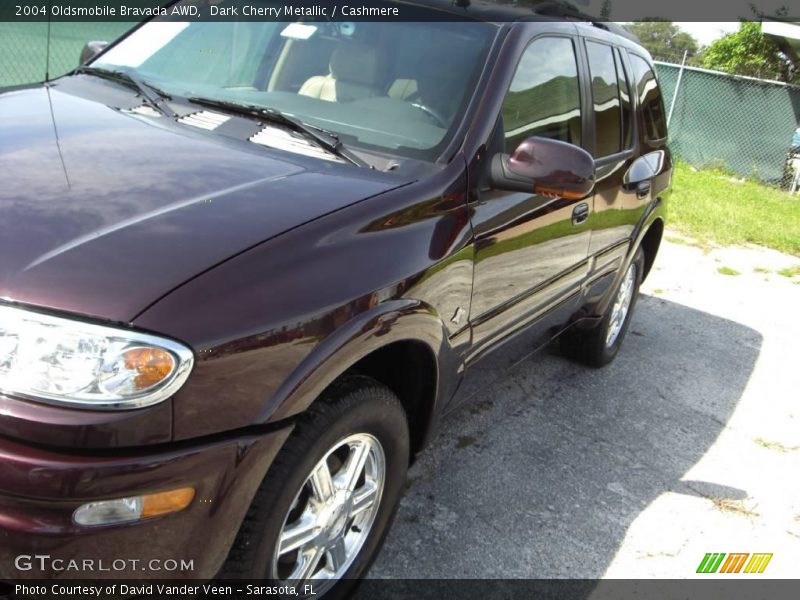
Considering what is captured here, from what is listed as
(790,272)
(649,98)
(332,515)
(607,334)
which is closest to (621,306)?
(607,334)

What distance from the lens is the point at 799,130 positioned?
43.8 ft

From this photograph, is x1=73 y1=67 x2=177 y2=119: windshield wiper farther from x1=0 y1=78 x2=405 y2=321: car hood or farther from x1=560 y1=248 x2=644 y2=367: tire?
x1=560 y1=248 x2=644 y2=367: tire

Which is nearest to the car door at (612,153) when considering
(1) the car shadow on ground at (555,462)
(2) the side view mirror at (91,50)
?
(1) the car shadow on ground at (555,462)

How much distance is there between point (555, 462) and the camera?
11.8 feet

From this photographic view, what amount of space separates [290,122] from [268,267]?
96 centimetres

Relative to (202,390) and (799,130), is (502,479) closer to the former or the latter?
(202,390)

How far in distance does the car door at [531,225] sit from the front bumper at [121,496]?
1.17m

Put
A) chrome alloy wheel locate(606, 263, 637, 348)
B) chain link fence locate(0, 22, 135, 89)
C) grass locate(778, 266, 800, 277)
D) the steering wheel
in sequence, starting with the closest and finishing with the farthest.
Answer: the steering wheel
chrome alloy wheel locate(606, 263, 637, 348)
grass locate(778, 266, 800, 277)
chain link fence locate(0, 22, 135, 89)

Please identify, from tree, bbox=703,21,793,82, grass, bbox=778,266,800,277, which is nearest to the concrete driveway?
grass, bbox=778,266,800,277

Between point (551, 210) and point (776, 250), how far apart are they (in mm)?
6781

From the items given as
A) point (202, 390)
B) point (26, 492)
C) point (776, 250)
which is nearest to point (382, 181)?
point (202, 390)

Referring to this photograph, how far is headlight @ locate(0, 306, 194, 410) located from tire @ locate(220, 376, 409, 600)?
0.45 m

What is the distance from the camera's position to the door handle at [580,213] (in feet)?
11.1

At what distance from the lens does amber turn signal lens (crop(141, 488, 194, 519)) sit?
1661 mm
